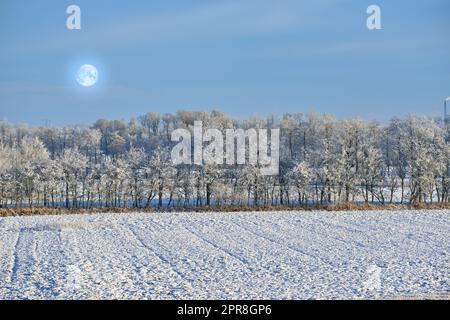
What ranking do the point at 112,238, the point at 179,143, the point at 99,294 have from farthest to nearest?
the point at 179,143
the point at 112,238
the point at 99,294

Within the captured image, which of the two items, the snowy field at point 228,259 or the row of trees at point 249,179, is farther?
the row of trees at point 249,179

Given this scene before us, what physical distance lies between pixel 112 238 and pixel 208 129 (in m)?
55.5

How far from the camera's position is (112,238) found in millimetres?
34938

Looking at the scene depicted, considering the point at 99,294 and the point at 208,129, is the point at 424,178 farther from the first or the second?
the point at 99,294

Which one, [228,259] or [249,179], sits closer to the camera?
[228,259]

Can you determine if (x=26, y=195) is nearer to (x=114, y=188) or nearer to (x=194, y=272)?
(x=114, y=188)

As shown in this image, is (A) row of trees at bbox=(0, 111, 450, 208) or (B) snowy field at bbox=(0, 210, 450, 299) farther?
(A) row of trees at bbox=(0, 111, 450, 208)

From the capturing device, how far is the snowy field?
18969 mm

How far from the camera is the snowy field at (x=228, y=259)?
747 inches

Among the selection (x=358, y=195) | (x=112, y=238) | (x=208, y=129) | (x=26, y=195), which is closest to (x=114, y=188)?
(x=26, y=195)

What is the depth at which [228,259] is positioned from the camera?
25.9 m

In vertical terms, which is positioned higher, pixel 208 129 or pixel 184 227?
pixel 208 129
